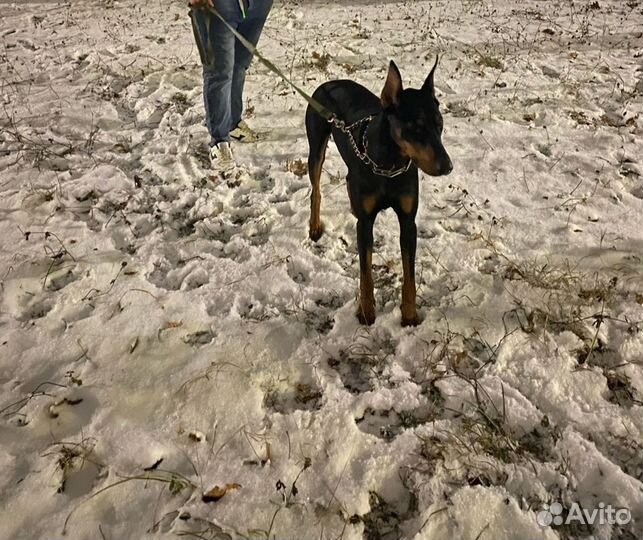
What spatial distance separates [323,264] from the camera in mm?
3295

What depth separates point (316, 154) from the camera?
3.28 meters

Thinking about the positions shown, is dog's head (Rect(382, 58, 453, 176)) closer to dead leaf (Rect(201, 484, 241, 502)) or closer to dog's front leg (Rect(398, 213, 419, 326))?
dog's front leg (Rect(398, 213, 419, 326))

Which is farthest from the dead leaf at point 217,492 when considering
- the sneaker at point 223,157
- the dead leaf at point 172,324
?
the sneaker at point 223,157

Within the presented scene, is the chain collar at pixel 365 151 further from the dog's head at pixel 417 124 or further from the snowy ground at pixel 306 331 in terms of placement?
the snowy ground at pixel 306 331

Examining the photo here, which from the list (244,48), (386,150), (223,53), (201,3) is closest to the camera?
(386,150)

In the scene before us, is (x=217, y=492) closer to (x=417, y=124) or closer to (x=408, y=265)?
(x=408, y=265)

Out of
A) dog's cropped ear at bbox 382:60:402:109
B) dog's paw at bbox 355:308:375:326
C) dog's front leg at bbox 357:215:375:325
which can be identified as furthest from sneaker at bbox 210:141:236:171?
dog's cropped ear at bbox 382:60:402:109

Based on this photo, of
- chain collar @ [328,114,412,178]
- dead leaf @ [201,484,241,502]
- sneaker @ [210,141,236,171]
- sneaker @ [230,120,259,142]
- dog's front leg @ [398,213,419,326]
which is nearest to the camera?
dead leaf @ [201,484,241,502]

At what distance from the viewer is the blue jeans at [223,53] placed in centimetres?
368

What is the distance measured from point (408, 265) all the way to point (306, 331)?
76 cm

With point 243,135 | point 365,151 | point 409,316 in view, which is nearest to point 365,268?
point 409,316

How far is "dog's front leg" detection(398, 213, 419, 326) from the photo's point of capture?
2559mm

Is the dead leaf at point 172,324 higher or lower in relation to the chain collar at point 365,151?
lower

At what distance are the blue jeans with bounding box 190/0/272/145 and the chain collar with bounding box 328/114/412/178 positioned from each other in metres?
1.63
